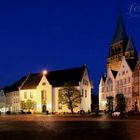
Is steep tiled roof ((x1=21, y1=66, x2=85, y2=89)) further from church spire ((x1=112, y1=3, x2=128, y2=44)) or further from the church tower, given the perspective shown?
church spire ((x1=112, y1=3, x2=128, y2=44))

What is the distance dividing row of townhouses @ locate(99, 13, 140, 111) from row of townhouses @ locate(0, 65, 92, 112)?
12.3m

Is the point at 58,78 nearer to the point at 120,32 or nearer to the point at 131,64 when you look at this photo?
the point at 131,64

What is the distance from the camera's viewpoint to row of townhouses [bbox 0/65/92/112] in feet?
358

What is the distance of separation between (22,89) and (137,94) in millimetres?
38671

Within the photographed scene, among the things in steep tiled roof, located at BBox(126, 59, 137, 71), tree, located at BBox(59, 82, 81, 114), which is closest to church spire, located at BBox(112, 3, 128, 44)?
steep tiled roof, located at BBox(126, 59, 137, 71)

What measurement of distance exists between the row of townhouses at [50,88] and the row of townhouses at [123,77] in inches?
483

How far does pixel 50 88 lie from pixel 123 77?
23737 millimetres

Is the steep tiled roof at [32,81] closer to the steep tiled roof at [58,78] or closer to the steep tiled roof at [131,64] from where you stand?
the steep tiled roof at [58,78]

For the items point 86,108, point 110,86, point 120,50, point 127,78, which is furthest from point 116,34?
point 86,108

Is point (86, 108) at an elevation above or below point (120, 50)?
below

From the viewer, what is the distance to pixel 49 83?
114 metres

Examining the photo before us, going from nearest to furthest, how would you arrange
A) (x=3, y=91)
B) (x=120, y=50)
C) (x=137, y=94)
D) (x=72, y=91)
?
(x=72, y=91), (x=137, y=94), (x=3, y=91), (x=120, y=50)

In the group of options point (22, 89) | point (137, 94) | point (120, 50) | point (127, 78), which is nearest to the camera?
point (137, 94)

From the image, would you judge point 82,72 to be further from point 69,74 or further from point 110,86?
point 110,86
